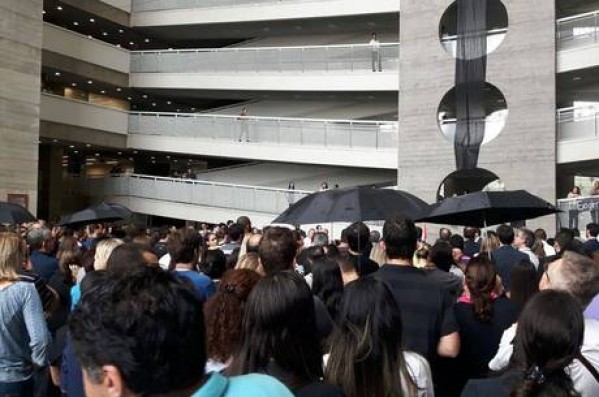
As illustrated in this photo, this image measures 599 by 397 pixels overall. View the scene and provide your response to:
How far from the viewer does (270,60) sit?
3183 centimetres

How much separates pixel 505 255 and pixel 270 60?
24.2 m

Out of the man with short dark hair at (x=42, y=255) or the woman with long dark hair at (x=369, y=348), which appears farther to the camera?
the man with short dark hair at (x=42, y=255)

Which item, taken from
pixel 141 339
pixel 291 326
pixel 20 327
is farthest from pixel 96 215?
pixel 141 339

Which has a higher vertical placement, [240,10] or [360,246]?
[240,10]

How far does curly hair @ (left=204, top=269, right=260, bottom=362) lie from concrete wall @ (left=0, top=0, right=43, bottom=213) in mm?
24541

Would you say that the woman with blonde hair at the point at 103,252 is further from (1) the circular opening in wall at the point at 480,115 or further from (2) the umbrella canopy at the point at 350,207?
(1) the circular opening in wall at the point at 480,115

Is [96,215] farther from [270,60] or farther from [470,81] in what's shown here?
[270,60]

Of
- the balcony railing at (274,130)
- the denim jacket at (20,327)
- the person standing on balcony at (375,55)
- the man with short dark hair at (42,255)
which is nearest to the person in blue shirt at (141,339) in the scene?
the denim jacket at (20,327)

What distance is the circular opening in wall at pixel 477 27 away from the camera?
27.1 meters

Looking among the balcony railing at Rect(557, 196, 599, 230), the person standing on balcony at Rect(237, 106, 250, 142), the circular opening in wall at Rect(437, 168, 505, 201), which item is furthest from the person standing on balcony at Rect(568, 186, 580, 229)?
the person standing on balcony at Rect(237, 106, 250, 142)

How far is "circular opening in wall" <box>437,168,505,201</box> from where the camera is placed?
1078 inches

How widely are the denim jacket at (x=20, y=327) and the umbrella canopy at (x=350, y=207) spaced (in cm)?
358

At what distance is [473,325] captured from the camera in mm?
5250

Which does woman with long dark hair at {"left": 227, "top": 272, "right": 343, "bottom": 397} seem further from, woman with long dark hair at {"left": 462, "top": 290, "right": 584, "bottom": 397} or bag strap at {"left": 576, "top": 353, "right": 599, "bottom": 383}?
bag strap at {"left": 576, "top": 353, "right": 599, "bottom": 383}
